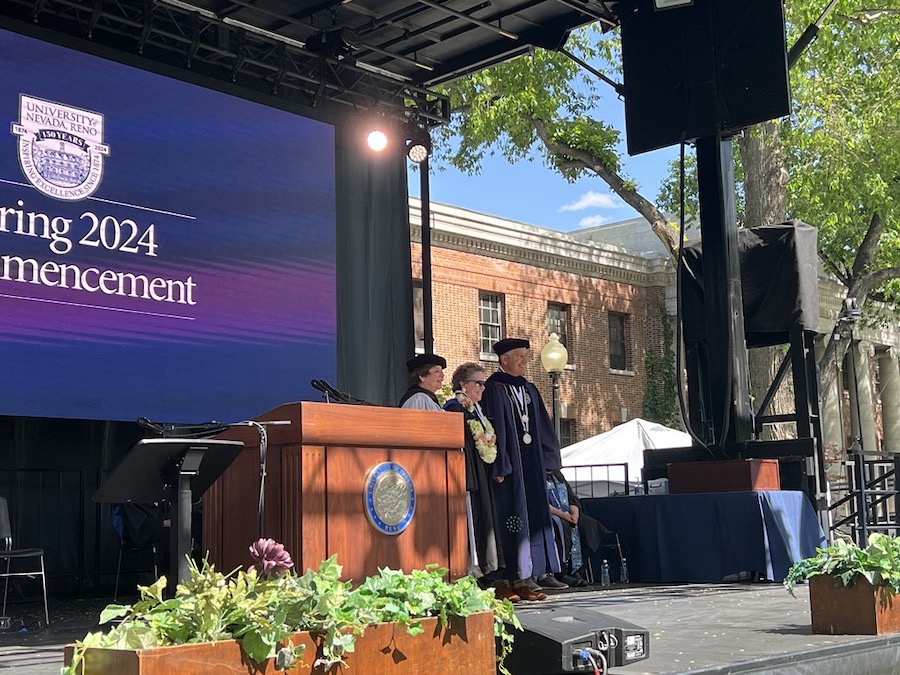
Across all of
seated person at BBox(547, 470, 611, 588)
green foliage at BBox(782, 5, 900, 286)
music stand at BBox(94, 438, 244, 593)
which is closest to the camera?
music stand at BBox(94, 438, 244, 593)

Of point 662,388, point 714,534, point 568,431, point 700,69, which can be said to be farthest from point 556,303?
point 714,534

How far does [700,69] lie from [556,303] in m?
15.6

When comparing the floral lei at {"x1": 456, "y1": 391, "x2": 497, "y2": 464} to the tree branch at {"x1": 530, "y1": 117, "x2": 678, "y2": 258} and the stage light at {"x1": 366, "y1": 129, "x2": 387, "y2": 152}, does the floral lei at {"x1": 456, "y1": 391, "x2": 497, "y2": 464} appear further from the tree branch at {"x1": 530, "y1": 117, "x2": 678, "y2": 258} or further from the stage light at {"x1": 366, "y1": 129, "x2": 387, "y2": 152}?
the tree branch at {"x1": 530, "y1": 117, "x2": 678, "y2": 258}

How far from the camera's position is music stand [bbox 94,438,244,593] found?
3.96 metres

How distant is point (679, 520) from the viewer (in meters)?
9.16

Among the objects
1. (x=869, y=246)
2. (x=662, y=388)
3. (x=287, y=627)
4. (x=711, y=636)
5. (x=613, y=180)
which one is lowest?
(x=711, y=636)

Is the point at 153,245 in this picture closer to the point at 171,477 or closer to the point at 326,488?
the point at 326,488

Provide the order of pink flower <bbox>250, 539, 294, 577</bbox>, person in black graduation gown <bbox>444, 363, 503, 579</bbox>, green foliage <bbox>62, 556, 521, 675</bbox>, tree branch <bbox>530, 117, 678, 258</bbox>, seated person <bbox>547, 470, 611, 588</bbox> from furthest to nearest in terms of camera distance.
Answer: tree branch <bbox>530, 117, 678, 258</bbox>
seated person <bbox>547, 470, 611, 588</bbox>
person in black graduation gown <bbox>444, 363, 503, 579</bbox>
pink flower <bbox>250, 539, 294, 577</bbox>
green foliage <bbox>62, 556, 521, 675</bbox>

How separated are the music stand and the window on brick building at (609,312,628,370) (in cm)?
2288

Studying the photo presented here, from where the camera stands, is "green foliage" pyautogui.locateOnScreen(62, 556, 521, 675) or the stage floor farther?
the stage floor

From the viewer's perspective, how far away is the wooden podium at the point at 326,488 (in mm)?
5137

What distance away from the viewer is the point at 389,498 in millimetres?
5492

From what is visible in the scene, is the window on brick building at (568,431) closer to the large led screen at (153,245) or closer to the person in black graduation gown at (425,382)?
the large led screen at (153,245)

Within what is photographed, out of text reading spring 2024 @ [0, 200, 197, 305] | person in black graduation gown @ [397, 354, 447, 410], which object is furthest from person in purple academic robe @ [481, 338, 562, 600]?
text reading spring 2024 @ [0, 200, 197, 305]
